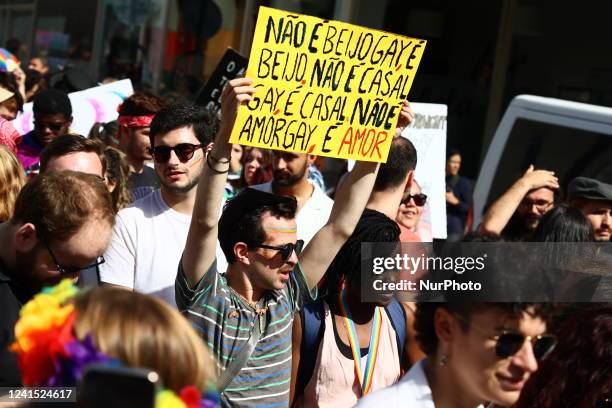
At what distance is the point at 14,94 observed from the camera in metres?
7.36

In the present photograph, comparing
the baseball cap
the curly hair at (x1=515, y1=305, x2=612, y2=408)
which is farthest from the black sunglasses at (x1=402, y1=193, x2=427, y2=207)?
the curly hair at (x1=515, y1=305, x2=612, y2=408)

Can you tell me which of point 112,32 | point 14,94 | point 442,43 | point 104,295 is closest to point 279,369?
point 104,295

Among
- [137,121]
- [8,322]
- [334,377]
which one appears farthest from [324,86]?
[137,121]

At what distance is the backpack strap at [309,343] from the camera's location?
3.88 metres

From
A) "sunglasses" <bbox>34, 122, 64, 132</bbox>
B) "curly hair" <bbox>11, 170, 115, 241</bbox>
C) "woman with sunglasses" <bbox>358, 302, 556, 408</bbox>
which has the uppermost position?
"sunglasses" <bbox>34, 122, 64, 132</bbox>

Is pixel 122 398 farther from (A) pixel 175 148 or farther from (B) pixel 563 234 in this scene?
(B) pixel 563 234

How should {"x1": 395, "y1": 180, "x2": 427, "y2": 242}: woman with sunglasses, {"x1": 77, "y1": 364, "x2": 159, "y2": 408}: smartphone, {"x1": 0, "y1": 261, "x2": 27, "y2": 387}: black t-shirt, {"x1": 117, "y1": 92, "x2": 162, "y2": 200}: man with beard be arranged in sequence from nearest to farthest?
{"x1": 77, "y1": 364, "x2": 159, "y2": 408}: smartphone, {"x1": 0, "y1": 261, "x2": 27, "y2": 387}: black t-shirt, {"x1": 395, "y1": 180, "x2": 427, "y2": 242}: woman with sunglasses, {"x1": 117, "y1": 92, "x2": 162, "y2": 200}: man with beard

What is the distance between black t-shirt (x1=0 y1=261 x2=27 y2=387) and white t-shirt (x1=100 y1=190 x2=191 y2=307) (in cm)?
101

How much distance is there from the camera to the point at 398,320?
4.16 metres

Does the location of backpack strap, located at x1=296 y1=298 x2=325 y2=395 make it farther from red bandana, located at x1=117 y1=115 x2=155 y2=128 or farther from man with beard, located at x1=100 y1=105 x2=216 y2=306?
red bandana, located at x1=117 y1=115 x2=155 y2=128

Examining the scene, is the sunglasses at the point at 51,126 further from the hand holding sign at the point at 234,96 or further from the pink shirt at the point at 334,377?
the pink shirt at the point at 334,377

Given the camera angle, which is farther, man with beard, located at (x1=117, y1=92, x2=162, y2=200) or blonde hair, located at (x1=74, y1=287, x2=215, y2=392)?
man with beard, located at (x1=117, y1=92, x2=162, y2=200)

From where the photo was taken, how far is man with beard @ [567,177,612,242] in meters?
5.74

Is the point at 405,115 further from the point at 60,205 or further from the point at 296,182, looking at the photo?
the point at 60,205
